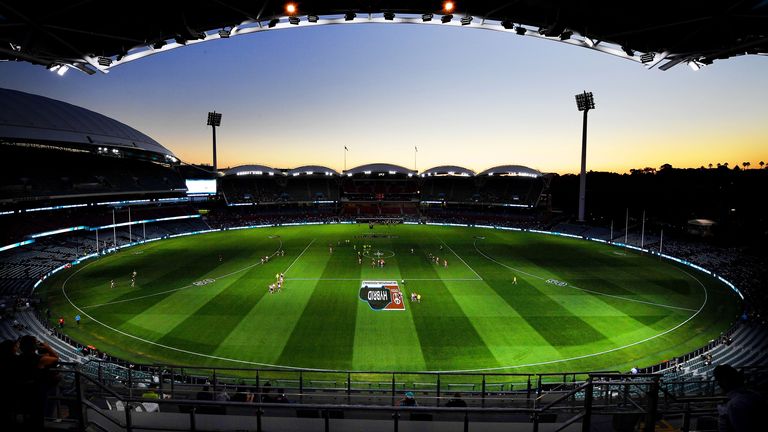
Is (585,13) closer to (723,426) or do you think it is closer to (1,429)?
(723,426)

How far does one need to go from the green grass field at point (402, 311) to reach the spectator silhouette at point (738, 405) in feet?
54.1

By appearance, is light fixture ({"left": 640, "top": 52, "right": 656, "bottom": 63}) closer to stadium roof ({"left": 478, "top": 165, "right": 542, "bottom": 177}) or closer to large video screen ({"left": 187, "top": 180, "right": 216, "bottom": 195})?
stadium roof ({"left": 478, "top": 165, "right": 542, "bottom": 177})

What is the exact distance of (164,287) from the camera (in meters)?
34.1

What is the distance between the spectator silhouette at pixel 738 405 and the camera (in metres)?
4.12

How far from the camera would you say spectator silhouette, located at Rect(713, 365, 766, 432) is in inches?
162

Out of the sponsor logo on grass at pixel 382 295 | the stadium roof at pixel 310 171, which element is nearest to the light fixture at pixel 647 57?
the sponsor logo on grass at pixel 382 295

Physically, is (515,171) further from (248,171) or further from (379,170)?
(248,171)

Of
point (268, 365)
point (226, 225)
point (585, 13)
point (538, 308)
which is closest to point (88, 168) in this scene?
point (226, 225)

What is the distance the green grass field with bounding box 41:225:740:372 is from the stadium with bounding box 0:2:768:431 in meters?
0.20

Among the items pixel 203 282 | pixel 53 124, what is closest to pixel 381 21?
pixel 203 282

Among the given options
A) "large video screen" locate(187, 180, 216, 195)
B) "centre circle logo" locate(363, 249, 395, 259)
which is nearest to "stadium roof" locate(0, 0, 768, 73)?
"centre circle logo" locate(363, 249, 395, 259)

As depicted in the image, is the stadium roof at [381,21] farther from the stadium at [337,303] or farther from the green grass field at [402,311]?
the green grass field at [402,311]

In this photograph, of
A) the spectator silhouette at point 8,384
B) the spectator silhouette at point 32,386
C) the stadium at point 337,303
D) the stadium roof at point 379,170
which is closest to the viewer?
the spectator silhouette at point 8,384

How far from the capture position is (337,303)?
98.0 ft
